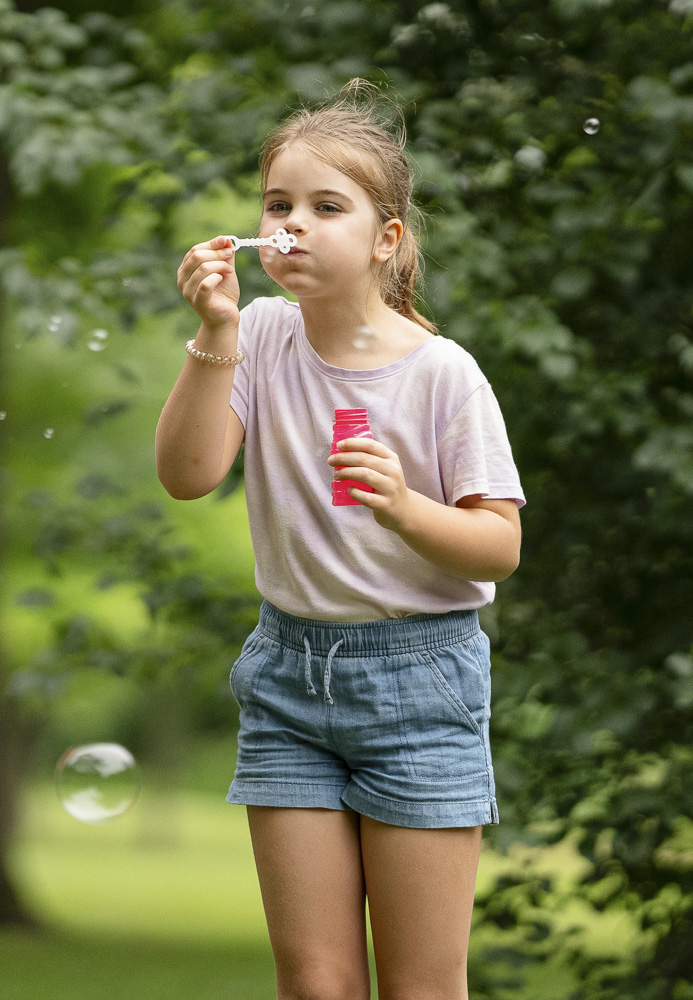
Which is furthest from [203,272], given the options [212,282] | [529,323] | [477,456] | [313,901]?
[529,323]

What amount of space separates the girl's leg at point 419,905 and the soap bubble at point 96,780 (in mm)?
751

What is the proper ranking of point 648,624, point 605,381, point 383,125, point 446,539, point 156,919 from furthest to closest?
point 156,919
point 648,624
point 605,381
point 383,125
point 446,539

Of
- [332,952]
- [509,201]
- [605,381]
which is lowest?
[332,952]

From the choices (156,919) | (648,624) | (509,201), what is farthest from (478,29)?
(156,919)

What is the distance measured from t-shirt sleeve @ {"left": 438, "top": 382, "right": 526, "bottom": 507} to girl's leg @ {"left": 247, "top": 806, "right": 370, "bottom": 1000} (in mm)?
385

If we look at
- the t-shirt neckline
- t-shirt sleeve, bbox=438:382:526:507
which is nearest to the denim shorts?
t-shirt sleeve, bbox=438:382:526:507

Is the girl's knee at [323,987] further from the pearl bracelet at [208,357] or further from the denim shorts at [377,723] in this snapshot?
the pearl bracelet at [208,357]

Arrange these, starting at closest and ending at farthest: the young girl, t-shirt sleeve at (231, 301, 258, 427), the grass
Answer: the young girl
t-shirt sleeve at (231, 301, 258, 427)
the grass

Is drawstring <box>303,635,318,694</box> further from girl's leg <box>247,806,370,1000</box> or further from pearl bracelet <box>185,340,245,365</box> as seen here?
pearl bracelet <box>185,340,245,365</box>

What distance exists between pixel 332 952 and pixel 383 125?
0.95m

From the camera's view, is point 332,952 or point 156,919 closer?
point 332,952

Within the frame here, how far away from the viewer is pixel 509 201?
7.34 feet

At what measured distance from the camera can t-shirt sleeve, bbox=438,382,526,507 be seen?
1.20 meters

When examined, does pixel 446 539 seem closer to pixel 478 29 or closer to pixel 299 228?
pixel 299 228
